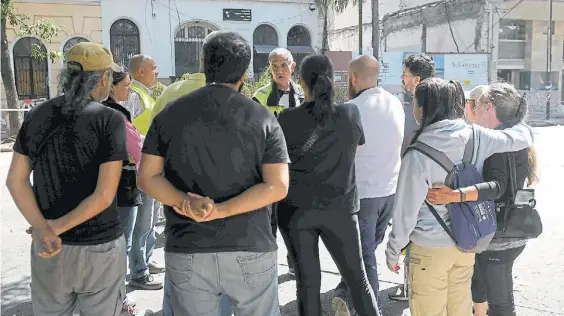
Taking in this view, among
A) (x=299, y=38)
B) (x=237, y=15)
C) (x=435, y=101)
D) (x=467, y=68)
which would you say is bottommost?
(x=435, y=101)

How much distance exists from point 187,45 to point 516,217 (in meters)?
20.3

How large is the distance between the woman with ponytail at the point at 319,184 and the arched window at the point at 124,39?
19.2m

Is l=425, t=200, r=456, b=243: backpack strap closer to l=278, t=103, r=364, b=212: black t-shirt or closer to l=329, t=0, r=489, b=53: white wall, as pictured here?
l=278, t=103, r=364, b=212: black t-shirt

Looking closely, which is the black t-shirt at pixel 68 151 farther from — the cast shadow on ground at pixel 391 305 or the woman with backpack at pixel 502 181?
the cast shadow on ground at pixel 391 305

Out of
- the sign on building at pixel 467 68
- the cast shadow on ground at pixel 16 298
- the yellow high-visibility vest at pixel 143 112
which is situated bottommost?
the cast shadow on ground at pixel 16 298

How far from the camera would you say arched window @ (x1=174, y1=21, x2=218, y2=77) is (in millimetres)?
21766

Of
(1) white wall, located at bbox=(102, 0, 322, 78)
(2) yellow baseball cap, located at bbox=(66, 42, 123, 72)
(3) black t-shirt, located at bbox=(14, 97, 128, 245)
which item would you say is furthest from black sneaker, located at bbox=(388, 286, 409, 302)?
(1) white wall, located at bbox=(102, 0, 322, 78)

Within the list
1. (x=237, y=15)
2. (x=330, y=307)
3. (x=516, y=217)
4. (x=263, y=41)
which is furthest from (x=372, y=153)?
(x=263, y=41)

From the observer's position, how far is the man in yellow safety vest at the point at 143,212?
428 cm

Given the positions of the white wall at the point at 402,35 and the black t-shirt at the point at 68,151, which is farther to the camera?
the white wall at the point at 402,35

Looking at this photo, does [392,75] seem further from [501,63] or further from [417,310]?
[417,310]

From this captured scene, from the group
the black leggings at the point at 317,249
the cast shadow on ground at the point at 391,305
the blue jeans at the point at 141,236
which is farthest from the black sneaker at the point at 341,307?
the blue jeans at the point at 141,236

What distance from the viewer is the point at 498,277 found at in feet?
9.99

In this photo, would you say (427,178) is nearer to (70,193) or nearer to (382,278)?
(70,193)
